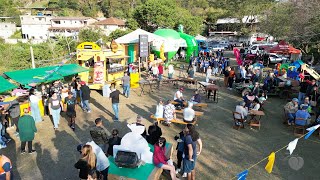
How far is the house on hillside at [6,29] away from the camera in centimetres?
5763

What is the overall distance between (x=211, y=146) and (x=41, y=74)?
7777 millimetres

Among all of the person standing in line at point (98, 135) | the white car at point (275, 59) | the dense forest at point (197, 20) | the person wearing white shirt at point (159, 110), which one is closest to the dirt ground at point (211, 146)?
the person wearing white shirt at point (159, 110)

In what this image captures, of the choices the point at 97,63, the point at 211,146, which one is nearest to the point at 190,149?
the point at 211,146

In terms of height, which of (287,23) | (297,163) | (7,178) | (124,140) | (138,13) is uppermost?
(138,13)

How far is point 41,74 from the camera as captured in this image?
36.1ft

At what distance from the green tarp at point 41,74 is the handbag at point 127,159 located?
6.81 metres

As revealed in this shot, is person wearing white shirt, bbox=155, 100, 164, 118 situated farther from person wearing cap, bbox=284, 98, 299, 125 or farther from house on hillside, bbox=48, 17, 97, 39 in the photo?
house on hillside, bbox=48, 17, 97, 39

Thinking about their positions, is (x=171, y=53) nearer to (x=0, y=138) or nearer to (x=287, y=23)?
(x=287, y=23)

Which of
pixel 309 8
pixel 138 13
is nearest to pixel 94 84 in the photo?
pixel 309 8

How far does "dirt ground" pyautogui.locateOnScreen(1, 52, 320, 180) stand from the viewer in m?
6.35

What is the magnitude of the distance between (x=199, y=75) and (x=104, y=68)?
7847 millimetres

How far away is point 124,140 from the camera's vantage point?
5.08m

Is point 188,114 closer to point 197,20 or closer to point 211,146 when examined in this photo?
point 211,146

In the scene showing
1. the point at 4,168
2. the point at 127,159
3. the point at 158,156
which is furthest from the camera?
the point at 158,156
